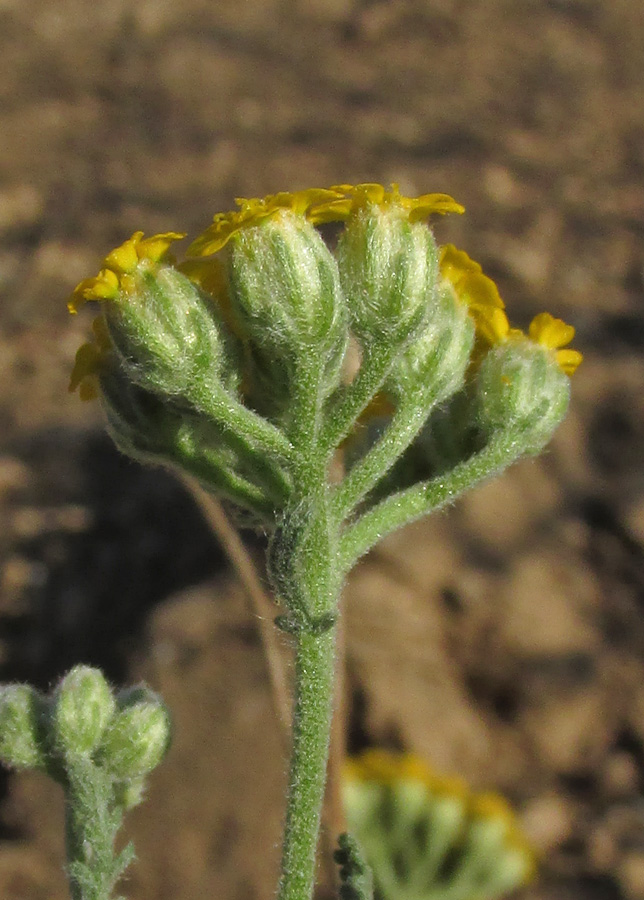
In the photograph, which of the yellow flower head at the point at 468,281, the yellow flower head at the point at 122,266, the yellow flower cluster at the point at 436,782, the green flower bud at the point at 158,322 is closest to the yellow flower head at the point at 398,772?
the yellow flower cluster at the point at 436,782

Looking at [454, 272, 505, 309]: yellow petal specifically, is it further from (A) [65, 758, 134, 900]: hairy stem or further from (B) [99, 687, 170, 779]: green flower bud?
(A) [65, 758, 134, 900]: hairy stem

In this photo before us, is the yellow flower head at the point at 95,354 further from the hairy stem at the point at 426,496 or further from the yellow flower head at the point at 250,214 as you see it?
the hairy stem at the point at 426,496

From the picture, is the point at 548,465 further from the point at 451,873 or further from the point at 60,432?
the point at 60,432

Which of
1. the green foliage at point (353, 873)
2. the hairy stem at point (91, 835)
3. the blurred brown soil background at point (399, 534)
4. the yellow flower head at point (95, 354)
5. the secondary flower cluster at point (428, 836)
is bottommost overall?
the green foliage at point (353, 873)

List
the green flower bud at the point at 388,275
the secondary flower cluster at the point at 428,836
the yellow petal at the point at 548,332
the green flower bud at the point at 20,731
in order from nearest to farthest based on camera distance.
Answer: the green flower bud at the point at 388,275 < the green flower bud at the point at 20,731 < the yellow petal at the point at 548,332 < the secondary flower cluster at the point at 428,836

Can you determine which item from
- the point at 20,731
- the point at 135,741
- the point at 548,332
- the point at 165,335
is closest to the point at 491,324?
the point at 548,332

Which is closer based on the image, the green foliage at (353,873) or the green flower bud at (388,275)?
the green foliage at (353,873)

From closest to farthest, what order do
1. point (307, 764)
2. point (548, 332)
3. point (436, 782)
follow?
1. point (307, 764)
2. point (548, 332)
3. point (436, 782)

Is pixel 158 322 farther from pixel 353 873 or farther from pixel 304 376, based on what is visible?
pixel 353 873
